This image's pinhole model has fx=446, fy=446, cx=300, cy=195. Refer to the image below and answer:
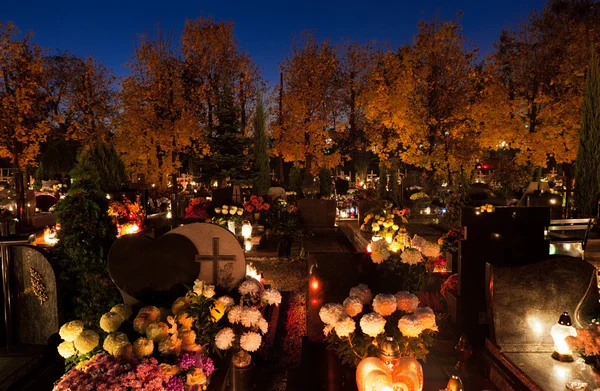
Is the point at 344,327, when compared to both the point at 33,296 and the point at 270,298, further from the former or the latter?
the point at 33,296

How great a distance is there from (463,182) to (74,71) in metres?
40.5

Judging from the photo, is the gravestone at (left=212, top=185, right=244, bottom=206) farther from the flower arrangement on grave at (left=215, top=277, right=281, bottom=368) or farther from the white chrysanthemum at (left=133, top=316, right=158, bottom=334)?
the white chrysanthemum at (left=133, top=316, right=158, bottom=334)

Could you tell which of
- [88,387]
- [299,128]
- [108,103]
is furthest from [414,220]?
[108,103]

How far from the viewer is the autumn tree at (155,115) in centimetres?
2292

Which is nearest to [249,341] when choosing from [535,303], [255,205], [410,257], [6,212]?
[410,257]

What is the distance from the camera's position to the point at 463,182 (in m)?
19.3

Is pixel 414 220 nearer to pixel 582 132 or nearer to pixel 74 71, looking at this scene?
pixel 582 132

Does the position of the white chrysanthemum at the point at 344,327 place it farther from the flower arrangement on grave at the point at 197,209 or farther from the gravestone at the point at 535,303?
the flower arrangement on grave at the point at 197,209

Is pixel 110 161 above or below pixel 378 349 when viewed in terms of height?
above

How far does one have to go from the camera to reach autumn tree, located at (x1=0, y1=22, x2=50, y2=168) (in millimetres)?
23000

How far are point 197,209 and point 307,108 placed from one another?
14.0 metres

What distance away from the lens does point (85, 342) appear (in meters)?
3.96

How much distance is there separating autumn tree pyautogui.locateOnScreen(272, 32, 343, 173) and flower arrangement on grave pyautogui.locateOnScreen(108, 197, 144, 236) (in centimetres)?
1344

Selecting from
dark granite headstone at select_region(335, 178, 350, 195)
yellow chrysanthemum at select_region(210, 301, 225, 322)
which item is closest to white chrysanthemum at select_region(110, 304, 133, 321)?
yellow chrysanthemum at select_region(210, 301, 225, 322)
